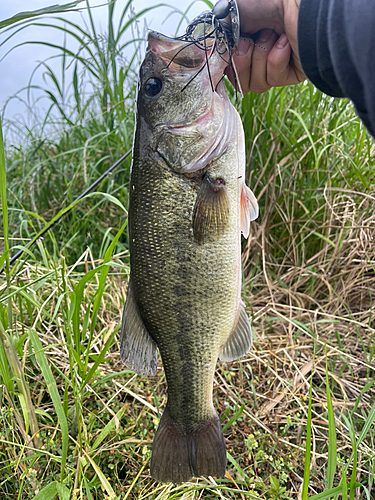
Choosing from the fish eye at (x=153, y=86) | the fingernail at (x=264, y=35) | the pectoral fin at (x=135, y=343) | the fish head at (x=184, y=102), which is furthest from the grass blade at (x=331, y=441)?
the fingernail at (x=264, y=35)

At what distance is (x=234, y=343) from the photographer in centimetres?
142

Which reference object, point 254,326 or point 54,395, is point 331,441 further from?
point 254,326

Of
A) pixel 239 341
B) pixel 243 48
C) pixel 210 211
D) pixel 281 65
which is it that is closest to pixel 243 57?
pixel 243 48

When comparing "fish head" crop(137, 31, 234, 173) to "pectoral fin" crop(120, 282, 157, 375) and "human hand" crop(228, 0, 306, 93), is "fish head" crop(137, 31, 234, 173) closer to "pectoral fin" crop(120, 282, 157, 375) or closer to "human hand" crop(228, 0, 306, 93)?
"human hand" crop(228, 0, 306, 93)

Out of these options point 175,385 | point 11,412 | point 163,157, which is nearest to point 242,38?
point 163,157

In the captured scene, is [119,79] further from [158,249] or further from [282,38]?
[158,249]

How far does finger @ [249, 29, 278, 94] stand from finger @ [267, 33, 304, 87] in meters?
0.02

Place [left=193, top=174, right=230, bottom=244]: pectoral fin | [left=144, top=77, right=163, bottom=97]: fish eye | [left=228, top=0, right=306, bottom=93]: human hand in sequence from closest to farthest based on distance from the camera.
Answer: [left=193, top=174, right=230, bottom=244]: pectoral fin, [left=144, top=77, right=163, bottom=97]: fish eye, [left=228, top=0, right=306, bottom=93]: human hand

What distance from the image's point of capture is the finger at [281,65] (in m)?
1.61

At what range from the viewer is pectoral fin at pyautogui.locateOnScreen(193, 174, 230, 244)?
4.13ft

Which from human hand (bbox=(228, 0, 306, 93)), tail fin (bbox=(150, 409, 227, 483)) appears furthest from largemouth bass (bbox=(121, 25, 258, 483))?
human hand (bbox=(228, 0, 306, 93))

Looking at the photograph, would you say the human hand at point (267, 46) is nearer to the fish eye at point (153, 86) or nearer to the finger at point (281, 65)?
the finger at point (281, 65)

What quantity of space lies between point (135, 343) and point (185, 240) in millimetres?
420

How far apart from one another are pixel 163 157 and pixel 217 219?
0.29m
